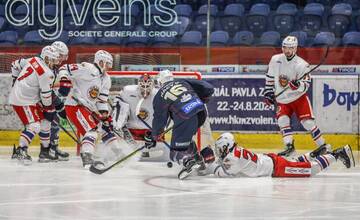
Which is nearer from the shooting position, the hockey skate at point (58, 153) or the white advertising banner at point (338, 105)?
the hockey skate at point (58, 153)

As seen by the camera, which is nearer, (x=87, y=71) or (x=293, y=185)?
(x=293, y=185)

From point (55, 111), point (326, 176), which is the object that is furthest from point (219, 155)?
point (55, 111)

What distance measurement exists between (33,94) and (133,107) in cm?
95

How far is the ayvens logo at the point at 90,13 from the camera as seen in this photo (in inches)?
445

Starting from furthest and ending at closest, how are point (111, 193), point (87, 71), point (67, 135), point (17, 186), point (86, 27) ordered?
point (86, 27)
point (67, 135)
point (87, 71)
point (17, 186)
point (111, 193)

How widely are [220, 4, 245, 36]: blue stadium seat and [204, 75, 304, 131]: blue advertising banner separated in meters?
0.79

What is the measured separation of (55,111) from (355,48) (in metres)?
3.65

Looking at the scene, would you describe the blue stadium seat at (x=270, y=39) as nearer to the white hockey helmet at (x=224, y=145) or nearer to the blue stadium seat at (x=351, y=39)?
the blue stadium seat at (x=351, y=39)

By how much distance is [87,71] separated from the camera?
8.65m

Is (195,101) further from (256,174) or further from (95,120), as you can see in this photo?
(95,120)

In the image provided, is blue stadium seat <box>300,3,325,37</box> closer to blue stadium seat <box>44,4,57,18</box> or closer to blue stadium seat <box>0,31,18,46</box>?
blue stadium seat <box>44,4,57,18</box>

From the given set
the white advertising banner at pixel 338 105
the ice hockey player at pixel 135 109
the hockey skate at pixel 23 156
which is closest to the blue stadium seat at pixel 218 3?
the white advertising banner at pixel 338 105

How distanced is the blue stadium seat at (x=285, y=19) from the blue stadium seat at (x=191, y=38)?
35.2 inches

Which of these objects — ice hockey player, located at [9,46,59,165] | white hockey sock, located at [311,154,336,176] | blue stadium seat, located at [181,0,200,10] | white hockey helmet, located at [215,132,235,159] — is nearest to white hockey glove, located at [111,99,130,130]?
ice hockey player, located at [9,46,59,165]
